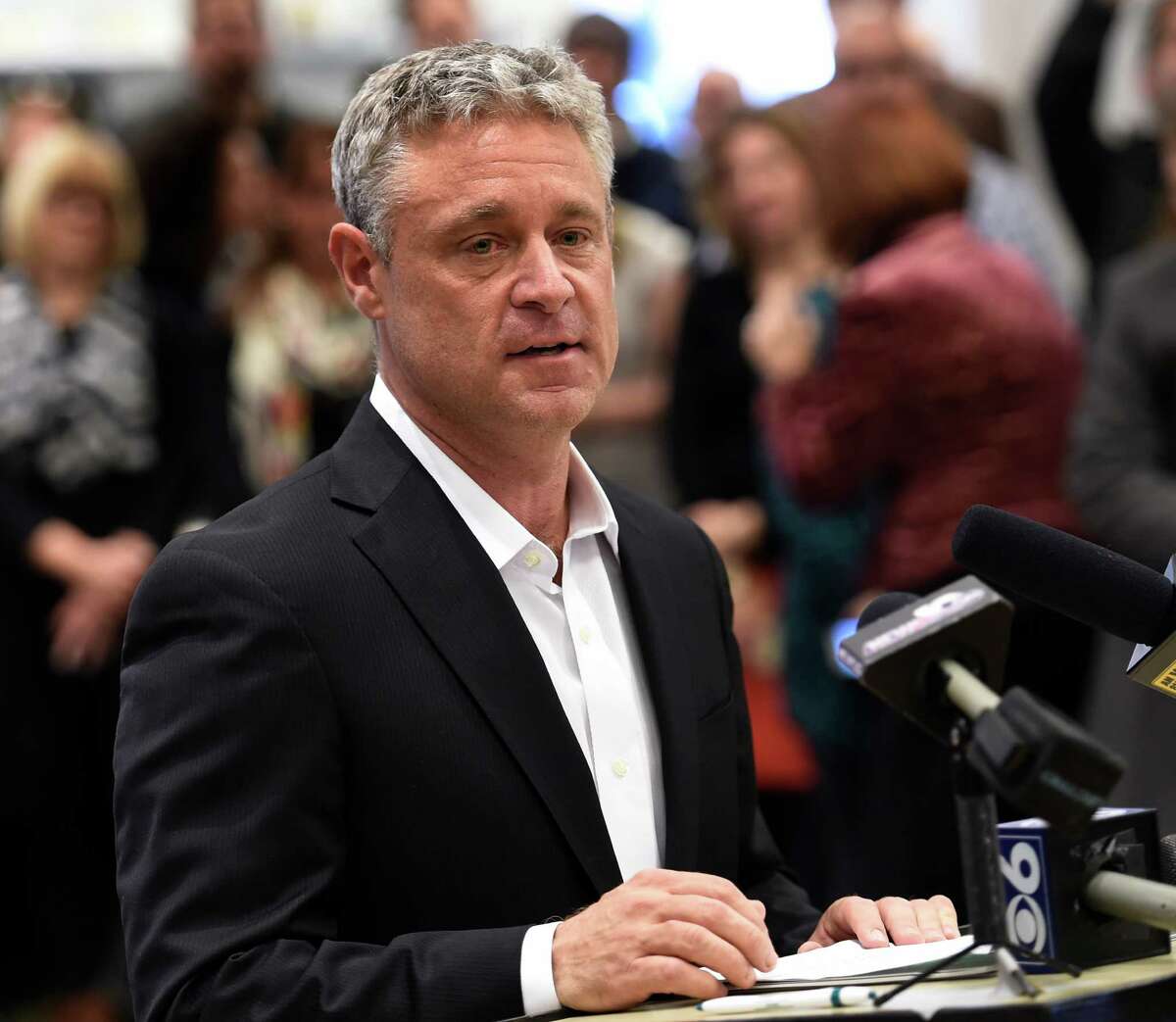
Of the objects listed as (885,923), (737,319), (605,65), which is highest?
(605,65)

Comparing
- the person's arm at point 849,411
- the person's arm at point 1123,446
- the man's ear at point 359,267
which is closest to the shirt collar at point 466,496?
the man's ear at point 359,267

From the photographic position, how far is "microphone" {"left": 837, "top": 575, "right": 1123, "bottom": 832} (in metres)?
1.35

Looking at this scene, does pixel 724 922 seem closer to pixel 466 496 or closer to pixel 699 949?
pixel 699 949

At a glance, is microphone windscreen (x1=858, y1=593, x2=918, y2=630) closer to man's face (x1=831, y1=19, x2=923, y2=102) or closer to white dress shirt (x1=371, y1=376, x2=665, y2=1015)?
white dress shirt (x1=371, y1=376, x2=665, y2=1015)

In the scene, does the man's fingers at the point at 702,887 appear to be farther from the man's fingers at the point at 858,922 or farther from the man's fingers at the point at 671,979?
the man's fingers at the point at 858,922

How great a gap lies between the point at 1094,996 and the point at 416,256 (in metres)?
1.18

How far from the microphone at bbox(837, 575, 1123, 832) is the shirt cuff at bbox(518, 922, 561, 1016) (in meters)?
0.48

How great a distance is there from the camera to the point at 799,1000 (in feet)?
5.16

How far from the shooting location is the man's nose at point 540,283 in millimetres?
2105

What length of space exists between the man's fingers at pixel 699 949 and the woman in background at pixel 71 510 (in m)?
3.34

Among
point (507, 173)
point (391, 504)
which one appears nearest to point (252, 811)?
point (391, 504)

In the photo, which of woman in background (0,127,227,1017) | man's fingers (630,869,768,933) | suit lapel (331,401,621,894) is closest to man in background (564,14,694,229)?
woman in background (0,127,227,1017)

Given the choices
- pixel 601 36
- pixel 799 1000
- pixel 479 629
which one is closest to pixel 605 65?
pixel 601 36

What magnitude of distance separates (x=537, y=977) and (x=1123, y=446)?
254cm
